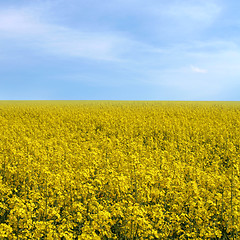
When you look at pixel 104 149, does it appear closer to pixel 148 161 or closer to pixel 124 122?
pixel 148 161

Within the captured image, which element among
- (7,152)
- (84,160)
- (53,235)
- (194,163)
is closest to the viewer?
(53,235)

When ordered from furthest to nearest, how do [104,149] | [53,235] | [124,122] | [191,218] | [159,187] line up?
1. [124,122]
2. [104,149]
3. [159,187]
4. [191,218]
5. [53,235]

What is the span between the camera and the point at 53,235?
6.05 m

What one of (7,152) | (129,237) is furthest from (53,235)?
(7,152)

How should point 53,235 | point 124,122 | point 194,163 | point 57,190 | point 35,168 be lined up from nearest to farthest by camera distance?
1. point 53,235
2. point 57,190
3. point 35,168
4. point 194,163
5. point 124,122

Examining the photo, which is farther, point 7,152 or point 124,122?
point 124,122

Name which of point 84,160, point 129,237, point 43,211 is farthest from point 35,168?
point 129,237

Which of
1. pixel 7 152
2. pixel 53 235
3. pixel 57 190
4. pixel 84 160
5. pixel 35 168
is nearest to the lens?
pixel 53 235

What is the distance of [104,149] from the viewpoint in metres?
16.3

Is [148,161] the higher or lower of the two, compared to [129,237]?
higher

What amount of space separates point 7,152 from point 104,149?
6.18 meters

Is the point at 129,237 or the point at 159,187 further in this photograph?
the point at 159,187

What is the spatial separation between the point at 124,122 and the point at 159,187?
1784 centimetres

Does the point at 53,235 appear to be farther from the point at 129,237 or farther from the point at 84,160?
the point at 84,160
